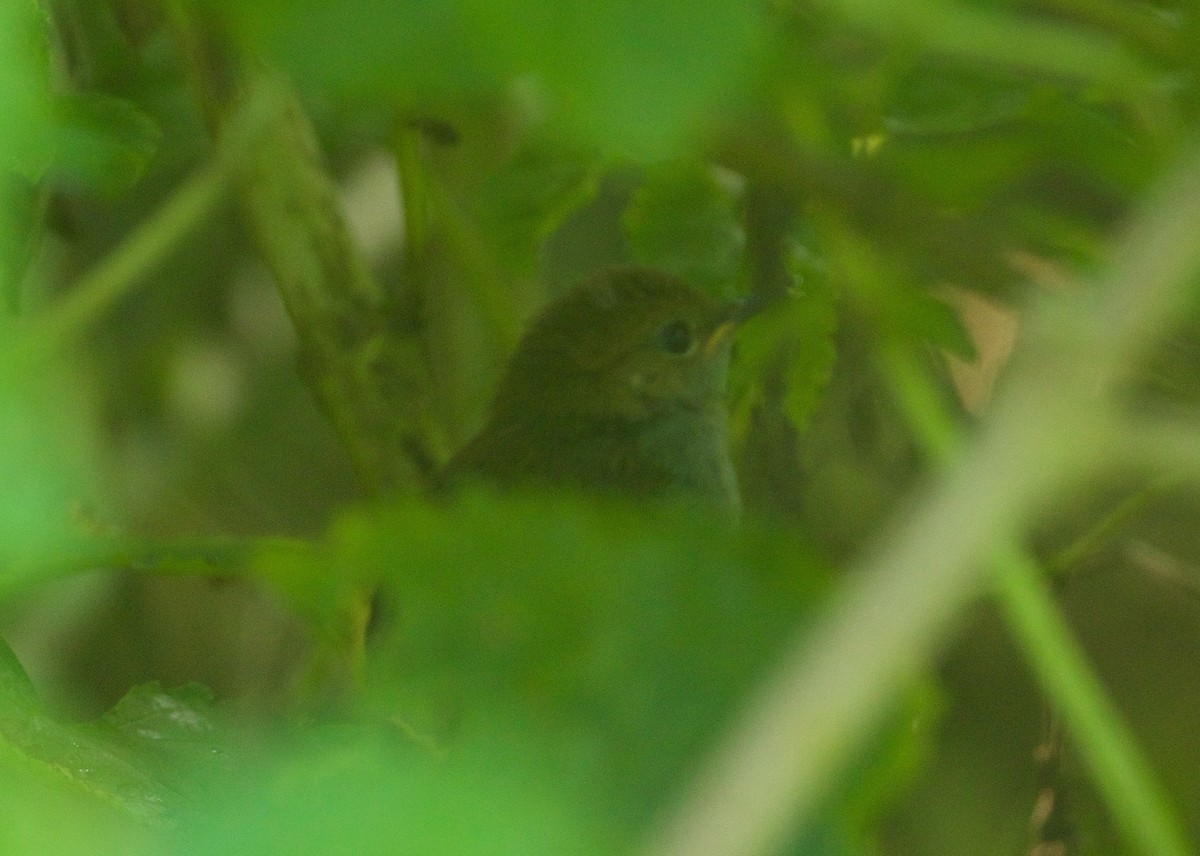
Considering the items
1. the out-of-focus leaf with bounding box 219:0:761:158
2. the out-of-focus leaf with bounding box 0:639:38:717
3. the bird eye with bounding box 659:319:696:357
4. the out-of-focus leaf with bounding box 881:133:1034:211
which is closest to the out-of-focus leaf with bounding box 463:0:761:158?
the out-of-focus leaf with bounding box 219:0:761:158

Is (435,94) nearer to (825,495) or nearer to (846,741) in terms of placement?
(846,741)

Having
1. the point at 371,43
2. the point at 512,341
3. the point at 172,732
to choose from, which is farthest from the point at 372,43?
the point at 512,341

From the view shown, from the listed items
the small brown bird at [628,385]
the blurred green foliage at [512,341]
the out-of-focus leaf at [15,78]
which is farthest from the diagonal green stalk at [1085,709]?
the small brown bird at [628,385]

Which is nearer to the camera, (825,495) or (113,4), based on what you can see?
(113,4)

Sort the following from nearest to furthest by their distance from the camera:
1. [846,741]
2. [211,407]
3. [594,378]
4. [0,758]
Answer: [846,741]
[0,758]
[594,378]
[211,407]

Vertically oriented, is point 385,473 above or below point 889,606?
below

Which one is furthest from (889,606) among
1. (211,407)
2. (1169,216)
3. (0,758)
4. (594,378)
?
(211,407)
